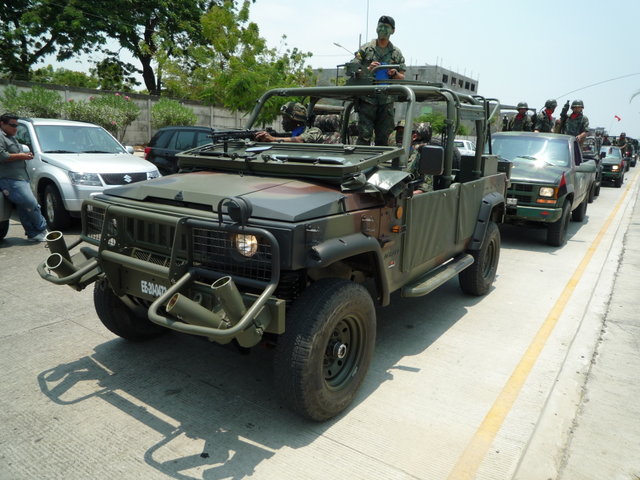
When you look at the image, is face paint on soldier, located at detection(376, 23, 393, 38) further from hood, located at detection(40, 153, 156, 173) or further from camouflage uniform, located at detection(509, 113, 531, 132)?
camouflage uniform, located at detection(509, 113, 531, 132)

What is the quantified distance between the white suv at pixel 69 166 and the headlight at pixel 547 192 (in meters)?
6.34

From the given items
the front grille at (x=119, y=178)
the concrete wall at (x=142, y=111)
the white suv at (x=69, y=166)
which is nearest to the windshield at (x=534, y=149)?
the white suv at (x=69, y=166)

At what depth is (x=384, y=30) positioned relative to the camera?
18.6ft

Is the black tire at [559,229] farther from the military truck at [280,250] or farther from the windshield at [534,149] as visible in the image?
the military truck at [280,250]

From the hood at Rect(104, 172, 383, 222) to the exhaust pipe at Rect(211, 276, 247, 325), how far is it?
0.49m

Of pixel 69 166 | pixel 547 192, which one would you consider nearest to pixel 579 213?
pixel 547 192

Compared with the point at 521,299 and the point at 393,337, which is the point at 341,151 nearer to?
the point at 393,337

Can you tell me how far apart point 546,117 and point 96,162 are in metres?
10.9

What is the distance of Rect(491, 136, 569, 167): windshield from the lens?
8984 millimetres

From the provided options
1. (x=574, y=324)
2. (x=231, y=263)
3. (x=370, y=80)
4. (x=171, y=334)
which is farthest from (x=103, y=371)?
(x=574, y=324)

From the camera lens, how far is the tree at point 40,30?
80.4 ft

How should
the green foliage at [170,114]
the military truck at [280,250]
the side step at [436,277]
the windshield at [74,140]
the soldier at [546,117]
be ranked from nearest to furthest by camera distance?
the military truck at [280,250] < the side step at [436,277] < the windshield at [74,140] < the soldier at [546,117] < the green foliage at [170,114]

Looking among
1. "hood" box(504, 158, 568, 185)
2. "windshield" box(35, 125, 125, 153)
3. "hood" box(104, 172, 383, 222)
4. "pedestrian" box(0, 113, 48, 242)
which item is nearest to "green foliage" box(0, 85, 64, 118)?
"windshield" box(35, 125, 125, 153)

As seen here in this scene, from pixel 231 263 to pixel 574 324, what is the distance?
381cm
